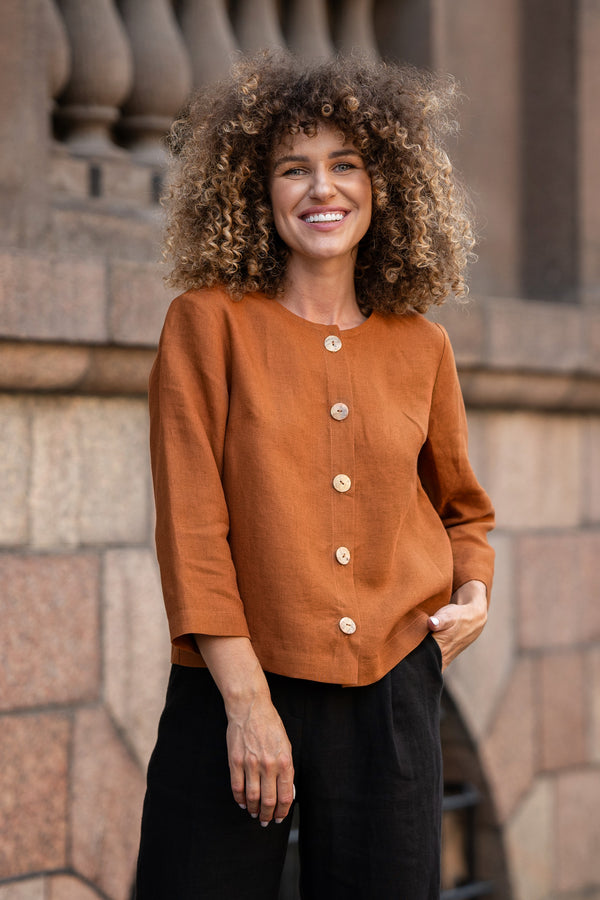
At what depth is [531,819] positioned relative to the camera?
3.81 m

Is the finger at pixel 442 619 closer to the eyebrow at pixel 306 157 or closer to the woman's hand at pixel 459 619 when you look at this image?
the woman's hand at pixel 459 619

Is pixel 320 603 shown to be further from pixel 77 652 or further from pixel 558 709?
pixel 558 709

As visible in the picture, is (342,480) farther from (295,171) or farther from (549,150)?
(549,150)

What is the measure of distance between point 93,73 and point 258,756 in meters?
2.01

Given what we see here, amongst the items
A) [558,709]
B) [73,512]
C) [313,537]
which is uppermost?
[313,537]

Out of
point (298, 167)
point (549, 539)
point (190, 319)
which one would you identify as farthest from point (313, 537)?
point (549, 539)

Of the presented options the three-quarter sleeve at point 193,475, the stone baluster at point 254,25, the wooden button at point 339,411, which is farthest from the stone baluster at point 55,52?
the wooden button at point 339,411

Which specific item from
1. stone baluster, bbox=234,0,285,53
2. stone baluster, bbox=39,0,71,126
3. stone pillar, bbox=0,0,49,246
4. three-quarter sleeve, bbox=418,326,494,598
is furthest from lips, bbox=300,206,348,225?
stone baluster, bbox=234,0,285,53

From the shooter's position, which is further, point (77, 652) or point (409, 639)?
point (77, 652)

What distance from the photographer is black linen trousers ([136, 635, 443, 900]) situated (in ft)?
5.95

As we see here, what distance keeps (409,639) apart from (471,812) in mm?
2119

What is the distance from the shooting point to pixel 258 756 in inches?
68.3

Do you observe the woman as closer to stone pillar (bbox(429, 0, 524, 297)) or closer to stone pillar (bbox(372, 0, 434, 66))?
stone pillar (bbox(372, 0, 434, 66))

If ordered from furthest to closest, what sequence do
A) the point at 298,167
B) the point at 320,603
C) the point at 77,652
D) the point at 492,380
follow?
the point at 492,380
the point at 77,652
the point at 298,167
the point at 320,603
